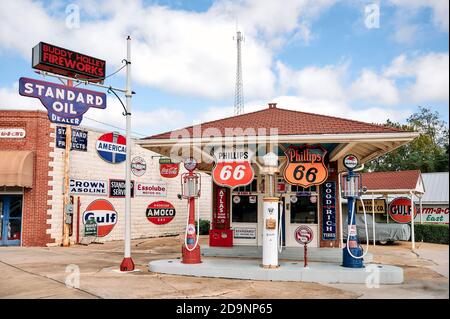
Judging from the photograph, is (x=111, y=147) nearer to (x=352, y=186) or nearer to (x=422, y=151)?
(x=352, y=186)

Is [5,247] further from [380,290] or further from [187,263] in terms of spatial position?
[380,290]

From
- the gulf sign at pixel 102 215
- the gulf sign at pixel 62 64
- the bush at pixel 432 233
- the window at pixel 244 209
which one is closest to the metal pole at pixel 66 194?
the gulf sign at pixel 102 215

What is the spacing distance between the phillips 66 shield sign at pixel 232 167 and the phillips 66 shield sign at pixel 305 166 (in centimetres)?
102

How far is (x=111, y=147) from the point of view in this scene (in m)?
22.8

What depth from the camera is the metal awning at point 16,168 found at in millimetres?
18547

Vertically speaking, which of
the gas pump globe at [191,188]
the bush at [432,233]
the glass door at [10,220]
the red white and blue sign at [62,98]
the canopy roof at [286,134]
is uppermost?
the red white and blue sign at [62,98]

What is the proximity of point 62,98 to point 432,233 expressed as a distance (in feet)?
68.5

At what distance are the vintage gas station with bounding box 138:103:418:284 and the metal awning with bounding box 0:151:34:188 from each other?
723cm

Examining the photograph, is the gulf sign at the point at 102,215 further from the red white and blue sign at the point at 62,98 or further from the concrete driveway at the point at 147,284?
the red white and blue sign at the point at 62,98

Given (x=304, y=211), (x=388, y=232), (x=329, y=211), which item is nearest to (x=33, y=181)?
(x=304, y=211)
